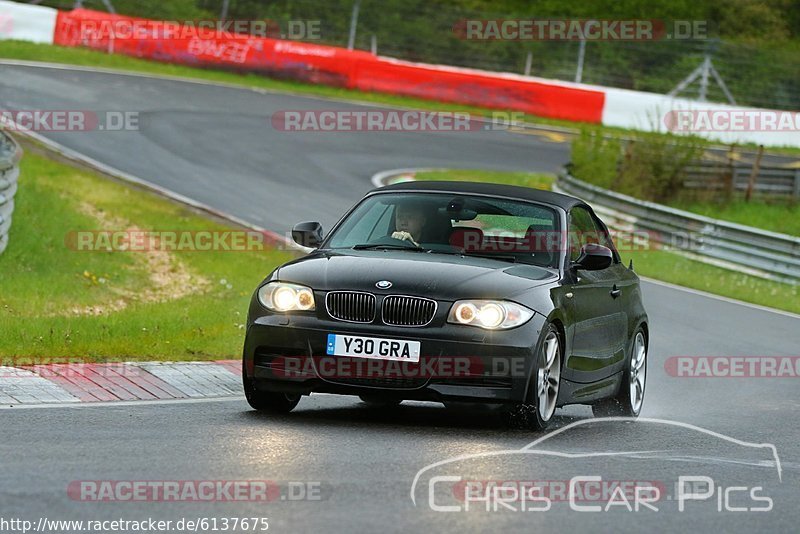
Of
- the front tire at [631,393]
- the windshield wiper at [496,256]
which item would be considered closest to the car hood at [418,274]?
the windshield wiper at [496,256]

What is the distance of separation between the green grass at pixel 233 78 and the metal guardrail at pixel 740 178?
5.04 metres

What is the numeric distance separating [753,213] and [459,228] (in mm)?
21314

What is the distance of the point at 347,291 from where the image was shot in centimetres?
890

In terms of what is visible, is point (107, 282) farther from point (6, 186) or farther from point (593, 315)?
point (593, 315)

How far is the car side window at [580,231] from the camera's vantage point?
1026 centimetres

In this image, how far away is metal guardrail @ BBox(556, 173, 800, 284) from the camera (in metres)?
23.7

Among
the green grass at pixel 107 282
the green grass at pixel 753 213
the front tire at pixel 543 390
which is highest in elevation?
the front tire at pixel 543 390

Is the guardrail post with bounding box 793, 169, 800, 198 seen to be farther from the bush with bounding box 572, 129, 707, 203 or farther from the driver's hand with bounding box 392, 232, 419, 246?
the driver's hand with bounding box 392, 232, 419, 246

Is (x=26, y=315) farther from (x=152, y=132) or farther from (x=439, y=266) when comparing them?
(x=152, y=132)

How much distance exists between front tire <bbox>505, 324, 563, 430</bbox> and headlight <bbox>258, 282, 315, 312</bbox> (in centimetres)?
136

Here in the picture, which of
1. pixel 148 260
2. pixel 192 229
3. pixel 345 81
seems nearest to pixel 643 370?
pixel 148 260

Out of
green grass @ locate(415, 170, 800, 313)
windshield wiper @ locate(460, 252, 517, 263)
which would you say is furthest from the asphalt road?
green grass @ locate(415, 170, 800, 313)

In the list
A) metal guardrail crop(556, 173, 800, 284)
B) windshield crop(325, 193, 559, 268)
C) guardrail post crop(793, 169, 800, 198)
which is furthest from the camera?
guardrail post crop(793, 169, 800, 198)

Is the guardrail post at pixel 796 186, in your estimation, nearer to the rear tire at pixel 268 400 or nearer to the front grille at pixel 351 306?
the rear tire at pixel 268 400
